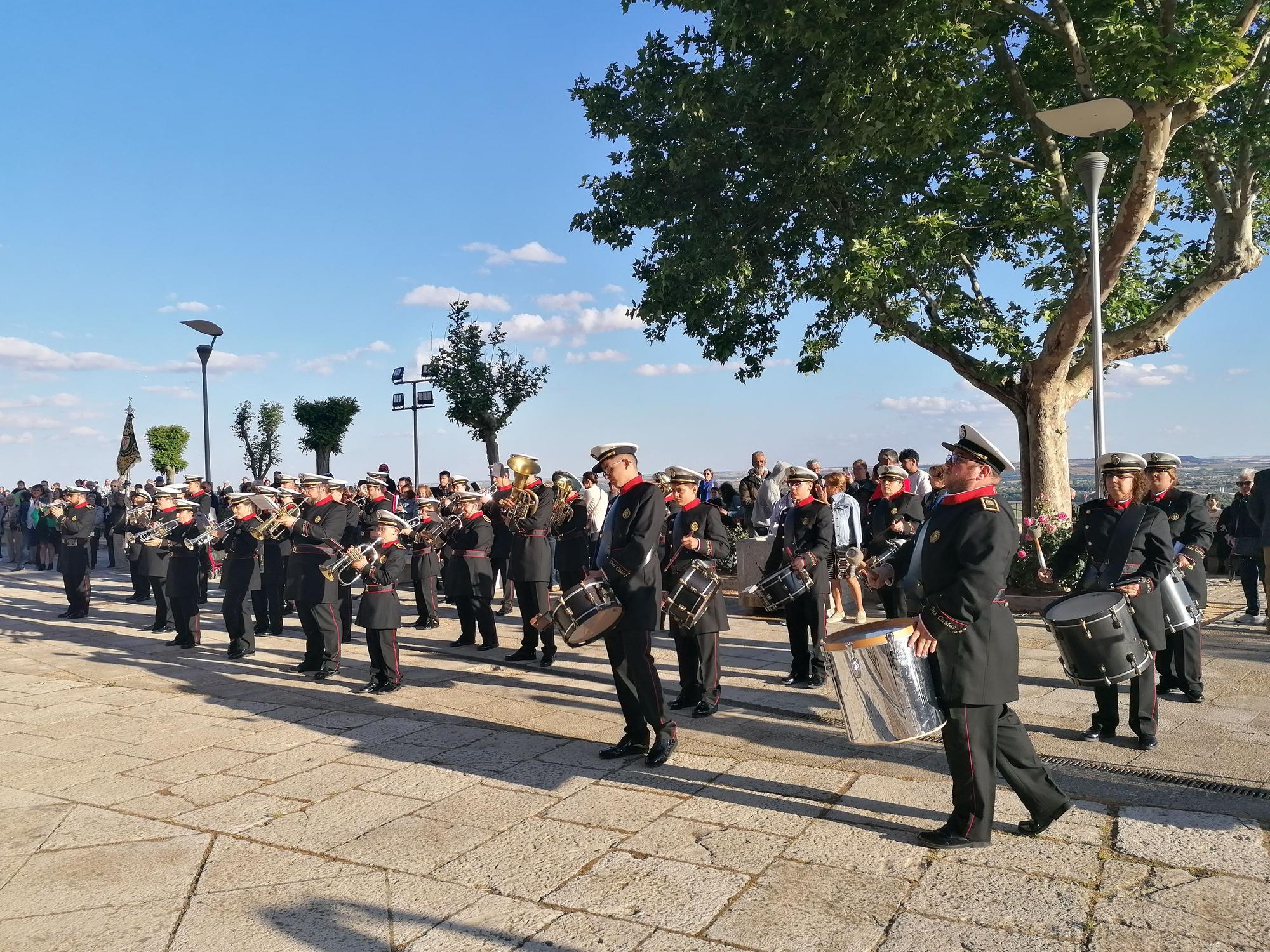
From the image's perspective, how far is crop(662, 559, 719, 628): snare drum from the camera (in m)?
6.75

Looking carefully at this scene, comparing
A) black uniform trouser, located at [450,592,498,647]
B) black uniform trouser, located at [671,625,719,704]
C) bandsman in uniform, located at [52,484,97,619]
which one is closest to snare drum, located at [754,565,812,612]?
black uniform trouser, located at [671,625,719,704]

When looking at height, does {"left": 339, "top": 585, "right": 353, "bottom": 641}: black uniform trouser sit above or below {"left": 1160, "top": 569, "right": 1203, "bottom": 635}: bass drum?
below

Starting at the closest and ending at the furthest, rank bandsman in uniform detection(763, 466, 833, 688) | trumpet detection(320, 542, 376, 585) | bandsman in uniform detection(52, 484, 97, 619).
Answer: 1. bandsman in uniform detection(763, 466, 833, 688)
2. trumpet detection(320, 542, 376, 585)
3. bandsman in uniform detection(52, 484, 97, 619)

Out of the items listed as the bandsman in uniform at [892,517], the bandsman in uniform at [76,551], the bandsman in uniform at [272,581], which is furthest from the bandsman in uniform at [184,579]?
the bandsman in uniform at [892,517]

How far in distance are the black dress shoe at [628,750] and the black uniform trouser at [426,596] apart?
6.23 m

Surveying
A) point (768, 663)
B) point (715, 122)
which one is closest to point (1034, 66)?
point (715, 122)

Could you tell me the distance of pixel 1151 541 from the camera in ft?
19.1

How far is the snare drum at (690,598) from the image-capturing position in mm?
6754

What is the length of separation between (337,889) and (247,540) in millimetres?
6745

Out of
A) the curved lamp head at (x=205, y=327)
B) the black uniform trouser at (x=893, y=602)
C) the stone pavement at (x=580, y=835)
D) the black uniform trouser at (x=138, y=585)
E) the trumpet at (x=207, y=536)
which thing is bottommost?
the stone pavement at (x=580, y=835)

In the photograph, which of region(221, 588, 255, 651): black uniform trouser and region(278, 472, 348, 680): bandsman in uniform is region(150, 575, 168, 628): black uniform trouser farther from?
region(278, 472, 348, 680): bandsman in uniform

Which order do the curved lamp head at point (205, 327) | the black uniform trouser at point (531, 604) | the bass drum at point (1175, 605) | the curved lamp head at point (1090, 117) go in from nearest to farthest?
the bass drum at point (1175, 605) < the black uniform trouser at point (531, 604) < the curved lamp head at point (1090, 117) < the curved lamp head at point (205, 327)

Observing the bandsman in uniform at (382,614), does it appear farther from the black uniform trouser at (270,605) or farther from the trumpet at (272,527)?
the black uniform trouser at (270,605)

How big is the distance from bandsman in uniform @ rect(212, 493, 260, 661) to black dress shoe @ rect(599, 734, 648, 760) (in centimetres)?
554
